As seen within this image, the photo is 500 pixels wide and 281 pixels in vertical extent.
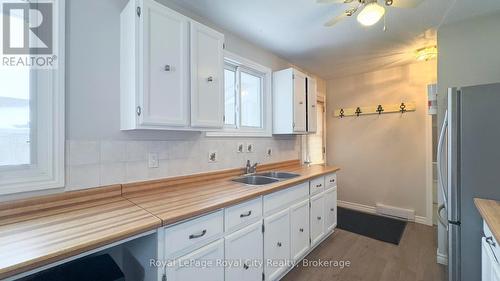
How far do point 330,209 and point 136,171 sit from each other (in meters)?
2.25

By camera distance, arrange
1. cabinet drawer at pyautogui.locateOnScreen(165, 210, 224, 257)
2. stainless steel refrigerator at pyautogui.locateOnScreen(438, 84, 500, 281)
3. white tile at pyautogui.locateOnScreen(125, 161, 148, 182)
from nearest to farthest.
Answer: cabinet drawer at pyautogui.locateOnScreen(165, 210, 224, 257) < stainless steel refrigerator at pyautogui.locateOnScreen(438, 84, 500, 281) < white tile at pyautogui.locateOnScreen(125, 161, 148, 182)

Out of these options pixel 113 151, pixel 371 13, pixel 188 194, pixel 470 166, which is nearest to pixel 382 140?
pixel 470 166

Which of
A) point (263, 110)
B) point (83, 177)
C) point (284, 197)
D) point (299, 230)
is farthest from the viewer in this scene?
point (263, 110)

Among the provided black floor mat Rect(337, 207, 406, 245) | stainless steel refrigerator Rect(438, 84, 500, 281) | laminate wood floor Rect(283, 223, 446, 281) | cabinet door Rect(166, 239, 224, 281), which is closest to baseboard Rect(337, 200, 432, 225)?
black floor mat Rect(337, 207, 406, 245)

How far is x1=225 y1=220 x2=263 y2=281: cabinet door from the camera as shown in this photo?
4.75ft

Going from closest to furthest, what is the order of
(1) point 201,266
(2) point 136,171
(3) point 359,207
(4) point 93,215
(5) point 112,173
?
(4) point 93,215
(1) point 201,266
(5) point 112,173
(2) point 136,171
(3) point 359,207

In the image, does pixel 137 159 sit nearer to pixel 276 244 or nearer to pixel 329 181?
pixel 276 244

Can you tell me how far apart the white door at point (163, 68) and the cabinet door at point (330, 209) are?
6.47 feet

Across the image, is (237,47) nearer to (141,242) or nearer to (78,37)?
(78,37)

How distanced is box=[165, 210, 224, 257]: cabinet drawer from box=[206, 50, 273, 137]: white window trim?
3.43 feet

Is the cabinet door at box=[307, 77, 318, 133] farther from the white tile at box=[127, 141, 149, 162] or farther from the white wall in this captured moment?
the white tile at box=[127, 141, 149, 162]

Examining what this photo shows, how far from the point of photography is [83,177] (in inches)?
54.3

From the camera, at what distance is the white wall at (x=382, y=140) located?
330 cm

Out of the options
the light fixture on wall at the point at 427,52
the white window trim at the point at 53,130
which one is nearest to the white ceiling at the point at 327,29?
the light fixture on wall at the point at 427,52
